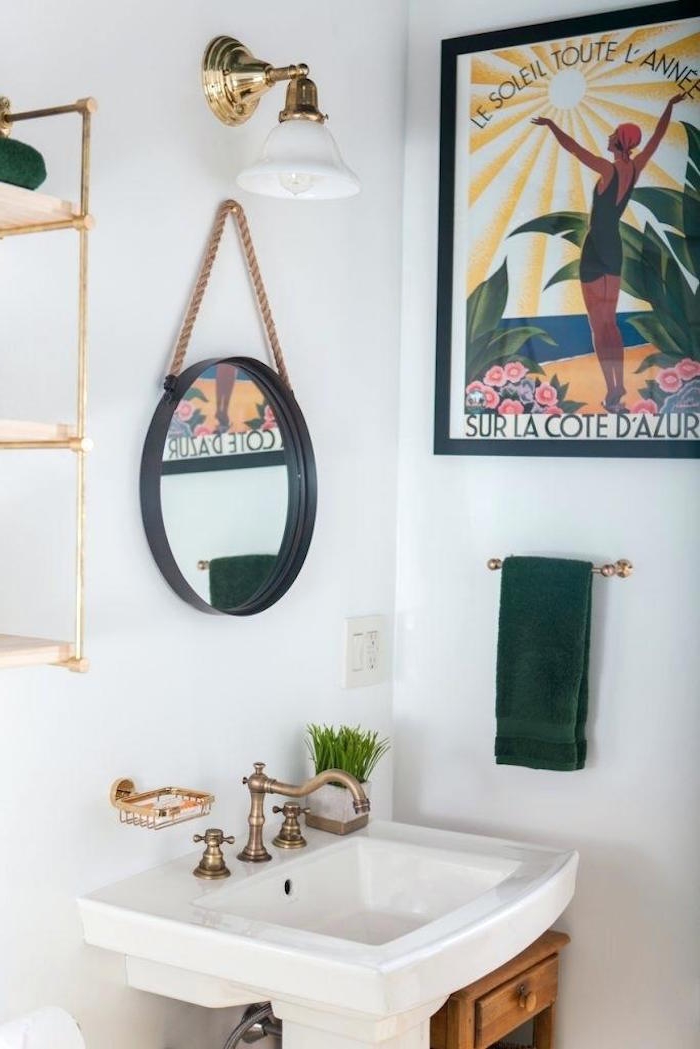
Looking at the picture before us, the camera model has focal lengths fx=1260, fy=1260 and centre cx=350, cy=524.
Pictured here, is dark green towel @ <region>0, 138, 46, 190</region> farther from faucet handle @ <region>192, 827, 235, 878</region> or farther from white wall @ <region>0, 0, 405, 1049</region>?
faucet handle @ <region>192, 827, 235, 878</region>

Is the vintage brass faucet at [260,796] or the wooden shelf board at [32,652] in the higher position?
the wooden shelf board at [32,652]

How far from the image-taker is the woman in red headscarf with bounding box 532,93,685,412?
2.26 metres

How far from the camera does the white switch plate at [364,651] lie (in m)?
2.36

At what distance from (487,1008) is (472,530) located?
0.87 m

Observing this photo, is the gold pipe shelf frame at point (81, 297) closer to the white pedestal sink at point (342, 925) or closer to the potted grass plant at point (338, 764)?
the white pedestal sink at point (342, 925)

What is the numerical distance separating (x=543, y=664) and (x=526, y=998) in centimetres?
56

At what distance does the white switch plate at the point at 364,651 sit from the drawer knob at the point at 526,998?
61cm

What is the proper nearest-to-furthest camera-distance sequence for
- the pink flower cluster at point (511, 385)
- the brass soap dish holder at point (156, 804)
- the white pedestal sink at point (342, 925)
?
the white pedestal sink at point (342, 925), the brass soap dish holder at point (156, 804), the pink flower cluster at point (511, 385)

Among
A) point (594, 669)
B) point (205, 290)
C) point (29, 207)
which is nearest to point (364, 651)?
point (594, 669)

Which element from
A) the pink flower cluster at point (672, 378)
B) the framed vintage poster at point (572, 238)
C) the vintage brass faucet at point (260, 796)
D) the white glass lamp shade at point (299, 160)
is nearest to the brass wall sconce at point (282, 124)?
the white glass lamp shade at point (299, 160)

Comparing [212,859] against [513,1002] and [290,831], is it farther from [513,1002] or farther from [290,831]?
[513,1002]

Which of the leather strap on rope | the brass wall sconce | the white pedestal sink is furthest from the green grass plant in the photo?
the brass wall sconce

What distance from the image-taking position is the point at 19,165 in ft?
4.62

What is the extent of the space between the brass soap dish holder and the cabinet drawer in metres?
0.57
